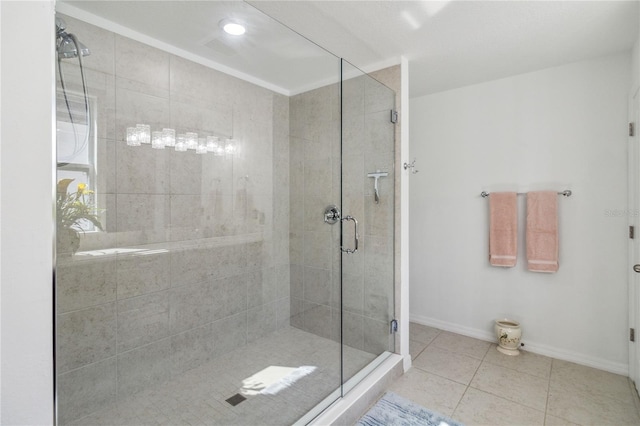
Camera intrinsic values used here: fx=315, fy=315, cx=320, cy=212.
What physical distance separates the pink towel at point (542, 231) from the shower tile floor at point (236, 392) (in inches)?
74.7

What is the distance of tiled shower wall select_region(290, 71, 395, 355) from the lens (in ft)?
7.04

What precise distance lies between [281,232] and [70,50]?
1372 millimetres

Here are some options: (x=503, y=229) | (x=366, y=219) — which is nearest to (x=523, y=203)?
(x=503, y=229)

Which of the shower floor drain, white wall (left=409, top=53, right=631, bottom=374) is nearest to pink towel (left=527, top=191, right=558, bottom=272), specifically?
white wall (left=409, top=53, right=631, bottom=374)

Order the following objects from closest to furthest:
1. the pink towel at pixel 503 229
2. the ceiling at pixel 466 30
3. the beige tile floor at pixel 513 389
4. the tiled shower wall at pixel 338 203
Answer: the ceiling at pixel 466 30, the beige tile floor at pixel 513 389, the tiled shower wall at pixel 338 203, the pink towel at pixel 503 229

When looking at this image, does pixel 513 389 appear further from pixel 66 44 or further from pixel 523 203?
pixel 66 44

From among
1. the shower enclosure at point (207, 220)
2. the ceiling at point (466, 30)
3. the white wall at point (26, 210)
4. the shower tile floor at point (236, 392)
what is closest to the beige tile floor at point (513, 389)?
the shower enclosure at point (207, 220)

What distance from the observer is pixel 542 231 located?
265 centimetres

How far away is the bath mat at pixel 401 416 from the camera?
1.88m

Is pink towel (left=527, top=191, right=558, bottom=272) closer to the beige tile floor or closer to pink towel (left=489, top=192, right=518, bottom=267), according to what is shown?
pink towel (left=489, top=192, right=518, bottom=267)

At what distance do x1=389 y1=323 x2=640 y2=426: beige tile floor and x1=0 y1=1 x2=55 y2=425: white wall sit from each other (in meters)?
2.08

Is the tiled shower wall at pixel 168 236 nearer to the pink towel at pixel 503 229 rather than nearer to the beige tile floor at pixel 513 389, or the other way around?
the beige tile floor at pixel 513 389

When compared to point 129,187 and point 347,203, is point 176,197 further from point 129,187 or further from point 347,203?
point 347,203

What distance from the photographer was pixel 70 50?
1270mm
